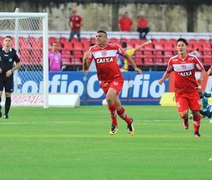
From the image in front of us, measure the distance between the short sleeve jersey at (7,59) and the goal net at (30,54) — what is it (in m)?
5.57

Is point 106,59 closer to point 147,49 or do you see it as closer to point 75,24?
point 75,24

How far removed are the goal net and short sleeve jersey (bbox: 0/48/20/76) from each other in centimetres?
557

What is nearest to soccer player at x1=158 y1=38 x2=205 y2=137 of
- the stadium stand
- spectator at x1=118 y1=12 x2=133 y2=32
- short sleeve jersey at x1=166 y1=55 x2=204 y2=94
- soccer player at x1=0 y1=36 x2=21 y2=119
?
short sleeve jersey at x1=166 y1=55 x2=204 y2=94

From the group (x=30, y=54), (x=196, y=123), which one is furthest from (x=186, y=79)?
(x=30, y=54)

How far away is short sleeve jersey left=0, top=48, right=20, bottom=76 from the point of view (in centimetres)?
2814

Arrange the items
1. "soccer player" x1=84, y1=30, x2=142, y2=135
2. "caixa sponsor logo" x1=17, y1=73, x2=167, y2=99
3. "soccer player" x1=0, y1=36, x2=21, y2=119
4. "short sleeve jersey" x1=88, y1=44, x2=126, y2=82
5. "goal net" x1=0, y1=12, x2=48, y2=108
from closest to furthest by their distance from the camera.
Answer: "soccer player" x1=84, y1=30, x2=142, y2=135
"short sleeve jersey" x1=88, y1=44, x2=126, y2=82
"soccer player" x1=0, y1=36, x2=21, y2=119
"goal net" x1=0, y1=12, x2=48, y2=108
"caixa sponsor logo" x1=17, y1=73, x2=167, y2=99

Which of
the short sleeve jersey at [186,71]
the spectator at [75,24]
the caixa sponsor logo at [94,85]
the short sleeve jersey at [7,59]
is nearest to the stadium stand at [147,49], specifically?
the spectator at [75,24]

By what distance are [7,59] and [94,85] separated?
31.4 ft

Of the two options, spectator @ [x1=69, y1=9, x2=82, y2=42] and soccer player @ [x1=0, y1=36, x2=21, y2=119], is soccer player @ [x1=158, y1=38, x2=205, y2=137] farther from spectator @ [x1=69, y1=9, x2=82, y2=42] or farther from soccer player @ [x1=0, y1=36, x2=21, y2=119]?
spectator @ [x1=69, y1=9, x2=82, y2=42]

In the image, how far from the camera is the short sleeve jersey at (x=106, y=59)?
2189cm
